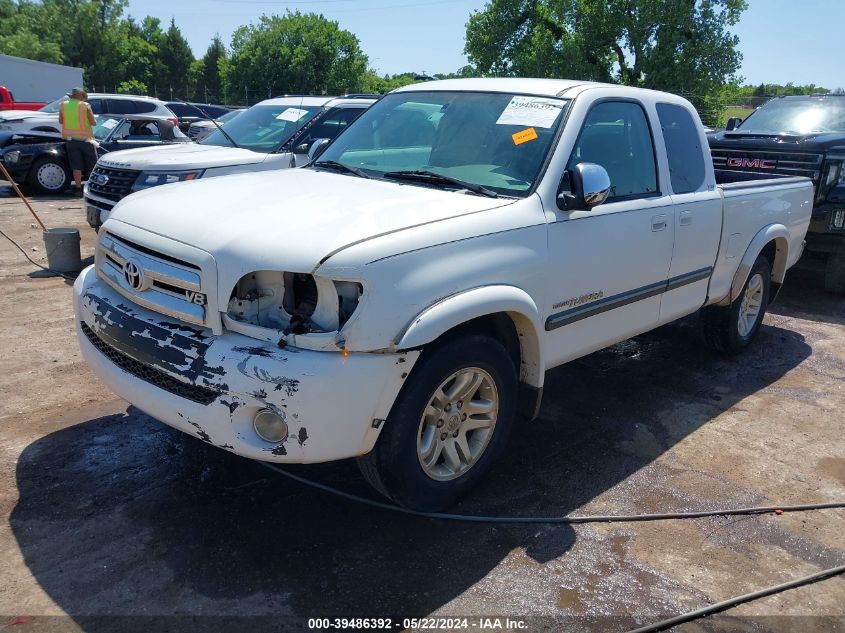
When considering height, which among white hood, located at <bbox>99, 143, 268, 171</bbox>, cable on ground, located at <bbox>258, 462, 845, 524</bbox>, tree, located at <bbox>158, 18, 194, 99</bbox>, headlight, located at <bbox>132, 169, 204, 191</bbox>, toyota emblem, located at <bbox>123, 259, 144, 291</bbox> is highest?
tree, located at <bbox>158, 18, 194, 99</bbox>

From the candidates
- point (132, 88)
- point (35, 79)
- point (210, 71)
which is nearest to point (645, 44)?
point (35, 79)

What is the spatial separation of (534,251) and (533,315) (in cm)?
31

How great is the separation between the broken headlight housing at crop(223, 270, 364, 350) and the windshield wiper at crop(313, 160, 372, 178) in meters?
1.29

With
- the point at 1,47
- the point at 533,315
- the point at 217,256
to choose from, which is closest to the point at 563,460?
the point at 533,315

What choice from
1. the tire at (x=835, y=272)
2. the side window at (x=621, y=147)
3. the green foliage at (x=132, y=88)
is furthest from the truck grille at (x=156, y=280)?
the green foliage at (x=132, y=88)

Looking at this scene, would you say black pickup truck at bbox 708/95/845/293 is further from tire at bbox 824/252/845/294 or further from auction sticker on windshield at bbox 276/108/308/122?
auction sticker on windshield at bbox 276/108/308/122

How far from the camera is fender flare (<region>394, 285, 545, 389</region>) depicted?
9.69 feet

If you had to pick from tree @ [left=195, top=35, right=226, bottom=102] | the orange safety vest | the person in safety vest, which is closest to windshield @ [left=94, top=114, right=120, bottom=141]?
the person in safety vest

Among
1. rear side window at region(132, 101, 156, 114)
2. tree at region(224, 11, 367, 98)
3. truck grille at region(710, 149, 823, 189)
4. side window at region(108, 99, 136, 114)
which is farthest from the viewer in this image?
tree at region(224, 11, 367, 98)

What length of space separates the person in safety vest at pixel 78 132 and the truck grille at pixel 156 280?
998 centimetres

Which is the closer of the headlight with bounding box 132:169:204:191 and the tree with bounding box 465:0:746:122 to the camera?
the headlight with bounding box 132:169:204:191

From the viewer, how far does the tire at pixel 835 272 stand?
7926 millimetres

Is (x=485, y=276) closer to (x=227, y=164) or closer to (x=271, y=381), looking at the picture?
(x=271, y=381)

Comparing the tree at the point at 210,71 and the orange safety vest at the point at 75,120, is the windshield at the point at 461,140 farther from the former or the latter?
the tree at the point at 210,71
